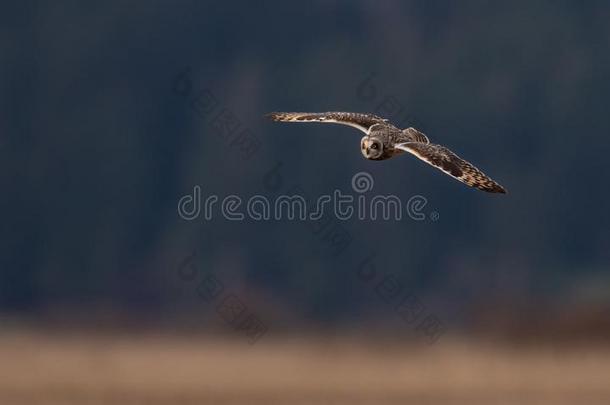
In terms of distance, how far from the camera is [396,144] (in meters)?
31.8

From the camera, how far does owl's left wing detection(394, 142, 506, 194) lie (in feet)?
92.6

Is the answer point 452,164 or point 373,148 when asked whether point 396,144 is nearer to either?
point 373,148

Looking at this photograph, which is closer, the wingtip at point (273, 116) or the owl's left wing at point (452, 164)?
the owl's left wing at point (452, 164)

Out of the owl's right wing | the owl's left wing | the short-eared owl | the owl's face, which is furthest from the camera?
the owl's right wing

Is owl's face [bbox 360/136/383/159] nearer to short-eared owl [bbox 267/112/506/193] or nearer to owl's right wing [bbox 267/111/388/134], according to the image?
short-eared owl [bbox 267/112/506/193]

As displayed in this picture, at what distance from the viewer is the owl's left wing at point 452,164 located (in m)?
28.2

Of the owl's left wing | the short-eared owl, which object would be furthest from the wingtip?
the owl's left wing

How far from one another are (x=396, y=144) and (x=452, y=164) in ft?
8.80

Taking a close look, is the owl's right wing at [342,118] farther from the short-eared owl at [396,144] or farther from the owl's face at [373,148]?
the owl's face at [373,148]

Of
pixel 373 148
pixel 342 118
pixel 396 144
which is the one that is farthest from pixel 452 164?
pixel 342 118

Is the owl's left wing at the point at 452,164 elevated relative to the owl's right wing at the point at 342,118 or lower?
lower

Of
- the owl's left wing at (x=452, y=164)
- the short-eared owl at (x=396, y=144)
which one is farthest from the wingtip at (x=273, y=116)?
the owl's left wing at (x=452, y=164)

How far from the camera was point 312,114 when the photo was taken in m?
35.1

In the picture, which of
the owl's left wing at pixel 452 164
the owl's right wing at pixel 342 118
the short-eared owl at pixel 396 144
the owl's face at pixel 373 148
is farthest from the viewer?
the owl's right wing at pixel 342 118
